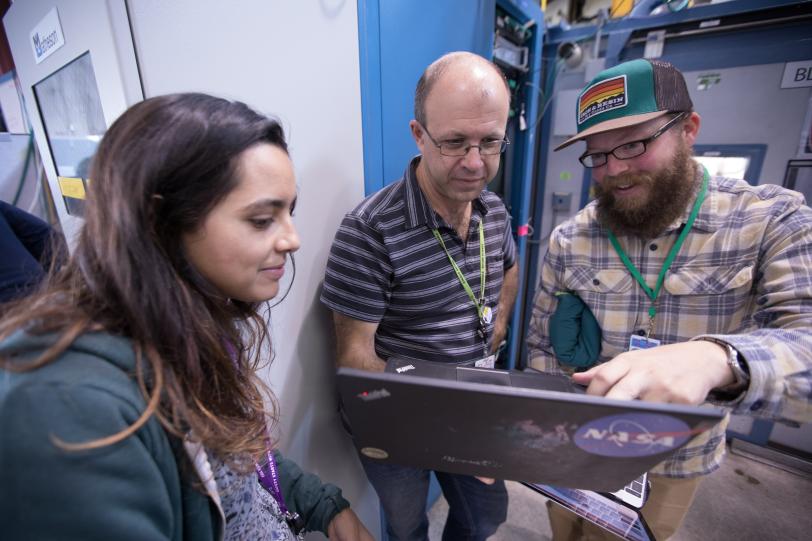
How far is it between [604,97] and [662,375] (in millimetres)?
856

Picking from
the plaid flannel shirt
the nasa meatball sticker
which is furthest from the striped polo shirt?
the nasa meatball sticker

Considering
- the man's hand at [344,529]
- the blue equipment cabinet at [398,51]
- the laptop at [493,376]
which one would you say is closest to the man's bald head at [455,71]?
the blue equipment cabinet at [398,51]

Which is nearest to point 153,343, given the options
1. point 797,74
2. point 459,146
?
point 459,146

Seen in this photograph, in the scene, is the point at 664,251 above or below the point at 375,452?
above

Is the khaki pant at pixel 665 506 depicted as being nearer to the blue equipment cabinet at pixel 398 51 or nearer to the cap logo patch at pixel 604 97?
the cap logo patch at pixel 604 97

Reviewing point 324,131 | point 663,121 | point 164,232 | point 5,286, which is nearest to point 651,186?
point 663,121

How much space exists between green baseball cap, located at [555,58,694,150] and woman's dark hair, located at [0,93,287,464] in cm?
99

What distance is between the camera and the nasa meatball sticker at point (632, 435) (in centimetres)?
44

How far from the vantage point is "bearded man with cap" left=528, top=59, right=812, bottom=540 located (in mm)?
938

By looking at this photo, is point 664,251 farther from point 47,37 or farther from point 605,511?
point 47,37

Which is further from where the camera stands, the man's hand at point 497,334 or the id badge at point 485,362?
the man's hand at point 497,334

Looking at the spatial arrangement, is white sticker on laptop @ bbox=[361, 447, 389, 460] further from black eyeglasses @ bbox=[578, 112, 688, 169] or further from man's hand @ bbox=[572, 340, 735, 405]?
black eyeglasses @ bbox=[578, 112, 688, 169]

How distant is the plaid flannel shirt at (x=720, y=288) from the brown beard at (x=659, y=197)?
0.04 m

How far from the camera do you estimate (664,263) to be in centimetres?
108
